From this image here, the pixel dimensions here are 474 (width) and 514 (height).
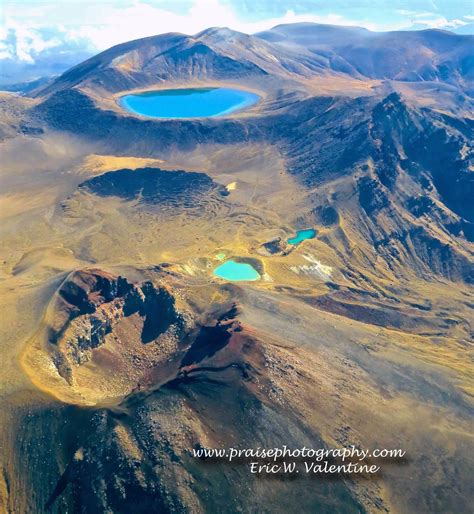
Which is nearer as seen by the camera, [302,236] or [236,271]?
[236,271]

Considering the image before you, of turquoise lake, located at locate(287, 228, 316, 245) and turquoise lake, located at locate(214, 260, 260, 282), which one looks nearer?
turquoise lake, located at locate(214, 260, 260, 282)

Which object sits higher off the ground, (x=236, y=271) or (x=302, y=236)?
(x=236, y=271)

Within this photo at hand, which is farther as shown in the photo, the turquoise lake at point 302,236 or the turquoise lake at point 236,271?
the turquoise lake at point 302,236

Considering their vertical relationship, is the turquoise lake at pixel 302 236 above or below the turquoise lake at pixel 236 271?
below

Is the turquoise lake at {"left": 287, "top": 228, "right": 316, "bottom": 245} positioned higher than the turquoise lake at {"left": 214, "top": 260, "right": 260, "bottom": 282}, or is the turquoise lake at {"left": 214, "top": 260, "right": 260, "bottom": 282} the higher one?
the turquoise lake at {"left": 214, "top": 260, "right": 260, "bottom": 282}

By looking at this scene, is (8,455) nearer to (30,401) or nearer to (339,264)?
(30,401)
